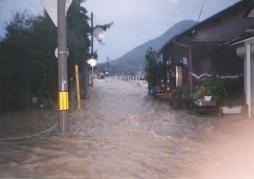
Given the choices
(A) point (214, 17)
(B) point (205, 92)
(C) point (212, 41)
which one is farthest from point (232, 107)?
(A) point (214, 17)

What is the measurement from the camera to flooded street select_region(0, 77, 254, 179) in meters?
6.54

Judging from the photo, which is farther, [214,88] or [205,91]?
[205,91]

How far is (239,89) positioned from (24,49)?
1099 centimetres

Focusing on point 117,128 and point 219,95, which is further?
point 219,95

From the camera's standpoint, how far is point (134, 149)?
27.8 ft

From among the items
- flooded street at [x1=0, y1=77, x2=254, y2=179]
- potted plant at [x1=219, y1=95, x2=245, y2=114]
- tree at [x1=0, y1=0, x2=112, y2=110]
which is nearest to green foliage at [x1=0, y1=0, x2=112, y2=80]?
tree at [x1=0, y1=0, x2=112, y2=110]

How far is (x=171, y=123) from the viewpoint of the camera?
42.7ft

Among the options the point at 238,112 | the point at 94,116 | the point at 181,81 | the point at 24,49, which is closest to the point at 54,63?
the point at 24,49

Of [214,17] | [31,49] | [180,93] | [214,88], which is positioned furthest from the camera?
[214,17]

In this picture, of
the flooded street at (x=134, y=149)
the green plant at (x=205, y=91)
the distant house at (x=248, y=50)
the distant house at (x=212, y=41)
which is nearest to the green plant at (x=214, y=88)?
the green plant at (x=205, y=91)

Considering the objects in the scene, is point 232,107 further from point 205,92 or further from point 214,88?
point 205,92

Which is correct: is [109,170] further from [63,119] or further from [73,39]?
[73,39]

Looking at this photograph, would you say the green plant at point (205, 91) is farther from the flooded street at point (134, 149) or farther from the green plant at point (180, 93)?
the green plant at point (180, 93)

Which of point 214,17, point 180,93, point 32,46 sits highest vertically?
point 214,17
